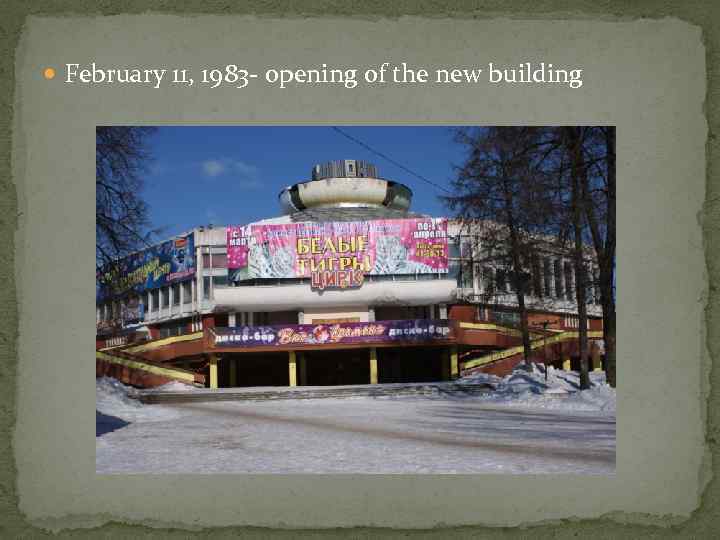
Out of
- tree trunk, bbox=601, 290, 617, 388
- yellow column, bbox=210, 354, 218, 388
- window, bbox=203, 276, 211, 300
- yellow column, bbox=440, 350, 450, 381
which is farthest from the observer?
window, bbox=203, 276, 211, 300

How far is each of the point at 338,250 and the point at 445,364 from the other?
7816mm

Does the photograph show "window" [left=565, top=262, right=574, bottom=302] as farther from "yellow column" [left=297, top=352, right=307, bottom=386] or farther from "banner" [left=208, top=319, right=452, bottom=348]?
"yellow column" [left=297, top=352, right=307, bottom=386]

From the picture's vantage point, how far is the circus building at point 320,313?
116 feet

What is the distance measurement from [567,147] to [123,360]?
26733 mm

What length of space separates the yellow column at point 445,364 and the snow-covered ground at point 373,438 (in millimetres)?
16637

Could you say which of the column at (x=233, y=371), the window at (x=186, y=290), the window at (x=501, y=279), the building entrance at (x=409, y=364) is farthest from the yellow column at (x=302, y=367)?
the window at (x=501, y=279)

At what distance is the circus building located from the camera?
116ft

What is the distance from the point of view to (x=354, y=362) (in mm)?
37219

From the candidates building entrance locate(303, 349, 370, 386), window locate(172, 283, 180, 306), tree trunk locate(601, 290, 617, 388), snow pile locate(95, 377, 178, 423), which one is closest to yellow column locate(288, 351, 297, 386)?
building entrance locate(303, 349, 370, 386)

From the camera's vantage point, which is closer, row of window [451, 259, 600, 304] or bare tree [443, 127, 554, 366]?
bare tree [443, 127, 554, 366]

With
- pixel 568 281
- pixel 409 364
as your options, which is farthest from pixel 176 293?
pixel 568 281

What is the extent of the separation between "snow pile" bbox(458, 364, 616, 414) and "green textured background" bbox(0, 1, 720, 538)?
6553 millimetres

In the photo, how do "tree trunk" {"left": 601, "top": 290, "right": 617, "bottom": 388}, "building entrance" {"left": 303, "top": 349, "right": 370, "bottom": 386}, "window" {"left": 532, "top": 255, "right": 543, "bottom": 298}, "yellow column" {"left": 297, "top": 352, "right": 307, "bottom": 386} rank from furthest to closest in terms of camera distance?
"building entrance" {"left": 303, "top": 349, "right": 370, "bottom": 386}, "yellow column" {"left": 297, "top": 352, "right": 307, "bottom": 386}, "window" {"left": 532, "top": 255, "right": 543, "bottom": 298}, "tree trunk" {"left": 601, "top": 290, "right": 617, "bottom": 388}

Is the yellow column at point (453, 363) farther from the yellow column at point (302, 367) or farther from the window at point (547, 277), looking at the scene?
the window at point (547, 277)
